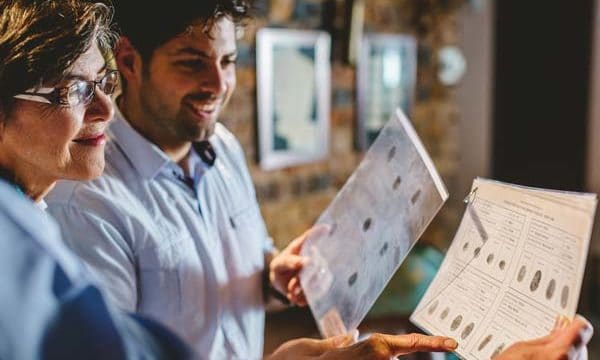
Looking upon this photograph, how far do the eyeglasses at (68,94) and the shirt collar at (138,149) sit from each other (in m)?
0.31

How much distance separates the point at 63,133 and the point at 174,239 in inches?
15.8

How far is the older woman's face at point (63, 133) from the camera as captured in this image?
0.84 m

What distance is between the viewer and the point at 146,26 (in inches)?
50.7

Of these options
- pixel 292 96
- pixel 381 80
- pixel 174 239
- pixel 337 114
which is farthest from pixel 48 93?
pixel 381 80

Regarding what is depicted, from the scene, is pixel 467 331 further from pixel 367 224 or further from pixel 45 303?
pixel 45 303

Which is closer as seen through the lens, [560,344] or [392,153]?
[560,344]

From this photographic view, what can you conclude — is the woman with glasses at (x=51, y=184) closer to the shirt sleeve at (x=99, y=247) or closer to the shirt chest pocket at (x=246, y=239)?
the shirt sleeve at (x=99, y=247)

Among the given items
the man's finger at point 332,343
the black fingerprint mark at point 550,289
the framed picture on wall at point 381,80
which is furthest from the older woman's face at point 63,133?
the framed picture on wall at point 381,80

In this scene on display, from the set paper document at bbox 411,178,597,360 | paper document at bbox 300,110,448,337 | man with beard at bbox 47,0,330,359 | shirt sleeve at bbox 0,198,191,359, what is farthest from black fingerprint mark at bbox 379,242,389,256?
shirt sleeve at bbox 0,198,191,359

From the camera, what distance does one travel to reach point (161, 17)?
1276 millimetres

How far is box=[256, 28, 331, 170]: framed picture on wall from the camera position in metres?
2.73

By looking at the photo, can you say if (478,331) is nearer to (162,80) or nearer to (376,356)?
(376,356)

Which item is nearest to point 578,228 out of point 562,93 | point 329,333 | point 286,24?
point 329,333

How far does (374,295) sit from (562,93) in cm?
355
